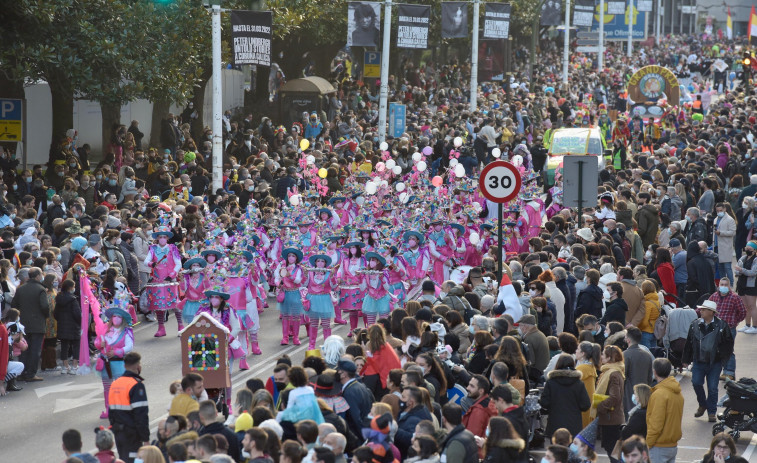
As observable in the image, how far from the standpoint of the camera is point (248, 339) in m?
18.6

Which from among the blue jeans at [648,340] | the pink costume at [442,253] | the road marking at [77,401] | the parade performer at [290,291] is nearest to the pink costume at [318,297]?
the parade performer at [290,291]

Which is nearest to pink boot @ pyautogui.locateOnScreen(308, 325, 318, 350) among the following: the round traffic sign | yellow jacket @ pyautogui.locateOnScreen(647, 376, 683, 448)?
the round traffic sign

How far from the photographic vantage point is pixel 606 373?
499 inches

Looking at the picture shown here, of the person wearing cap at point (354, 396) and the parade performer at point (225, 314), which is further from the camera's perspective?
the parade performer at point (225, 314)

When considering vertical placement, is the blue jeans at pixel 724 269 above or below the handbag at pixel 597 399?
below

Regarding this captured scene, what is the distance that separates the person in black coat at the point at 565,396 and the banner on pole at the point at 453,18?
27.4 metres

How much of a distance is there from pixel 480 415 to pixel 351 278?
753cm

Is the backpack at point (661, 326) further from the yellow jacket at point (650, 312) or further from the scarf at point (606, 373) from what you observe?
the scarf at point (606, 373)

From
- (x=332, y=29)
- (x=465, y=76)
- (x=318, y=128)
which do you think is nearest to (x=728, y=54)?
(x=465, y=76)

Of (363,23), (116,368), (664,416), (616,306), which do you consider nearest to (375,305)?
(616,306)

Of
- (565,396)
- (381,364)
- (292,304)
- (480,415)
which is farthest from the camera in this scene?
(292,304)

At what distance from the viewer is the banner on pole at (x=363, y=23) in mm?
35406

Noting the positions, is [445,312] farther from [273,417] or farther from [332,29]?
[332,29]

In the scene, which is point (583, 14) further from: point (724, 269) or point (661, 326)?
point (661, 326)
